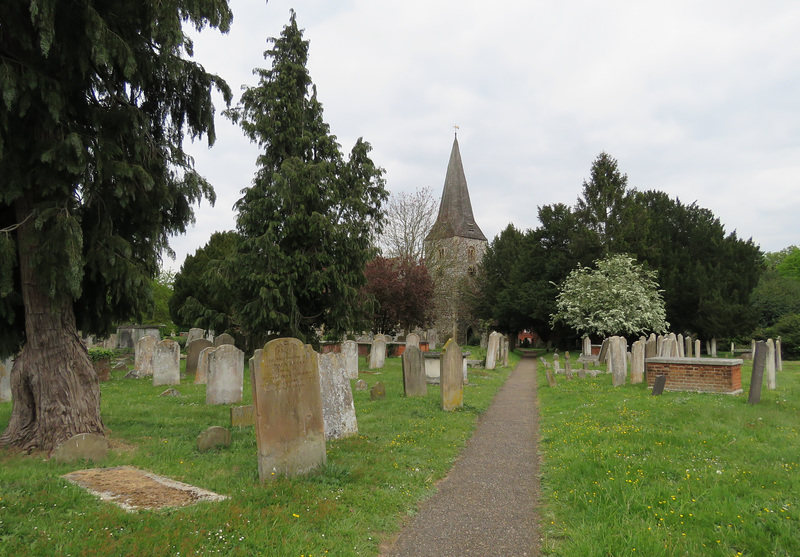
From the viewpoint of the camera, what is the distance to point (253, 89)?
1878cm

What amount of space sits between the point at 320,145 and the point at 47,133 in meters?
12.7

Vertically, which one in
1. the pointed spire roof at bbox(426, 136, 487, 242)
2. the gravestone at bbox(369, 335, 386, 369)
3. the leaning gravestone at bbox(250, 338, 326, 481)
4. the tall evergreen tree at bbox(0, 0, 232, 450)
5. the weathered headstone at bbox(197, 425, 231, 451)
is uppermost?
the pointed spire roof at bbox(426, 136, 487, 242)

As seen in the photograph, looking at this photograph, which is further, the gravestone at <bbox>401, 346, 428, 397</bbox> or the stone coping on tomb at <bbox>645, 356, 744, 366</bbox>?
the stone coping on tomb at <bbox>645, 356, 744, 366</bbox>

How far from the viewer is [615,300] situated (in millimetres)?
29438

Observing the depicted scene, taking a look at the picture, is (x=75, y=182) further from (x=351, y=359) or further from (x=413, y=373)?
(x=351, y=359)

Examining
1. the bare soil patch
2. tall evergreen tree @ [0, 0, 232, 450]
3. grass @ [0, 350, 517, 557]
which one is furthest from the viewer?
tall evergreen tree @ [0, 0, 232, 450]

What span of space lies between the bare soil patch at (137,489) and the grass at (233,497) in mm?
171

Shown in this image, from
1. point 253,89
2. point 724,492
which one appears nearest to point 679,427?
point 724,492

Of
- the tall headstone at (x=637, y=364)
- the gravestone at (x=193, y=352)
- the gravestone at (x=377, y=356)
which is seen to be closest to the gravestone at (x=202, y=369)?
the gravestone at (x=193, y=352)

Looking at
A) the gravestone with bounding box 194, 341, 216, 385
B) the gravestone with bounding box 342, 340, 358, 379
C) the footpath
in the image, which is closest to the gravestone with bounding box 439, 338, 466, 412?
the footpath

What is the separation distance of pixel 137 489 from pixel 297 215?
12.5 m

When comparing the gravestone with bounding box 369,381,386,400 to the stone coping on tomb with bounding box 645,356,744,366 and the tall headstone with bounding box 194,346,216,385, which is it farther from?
the stone coping on tomb with bounding box 645,356,744,366

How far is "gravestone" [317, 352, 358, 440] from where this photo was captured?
7.70m

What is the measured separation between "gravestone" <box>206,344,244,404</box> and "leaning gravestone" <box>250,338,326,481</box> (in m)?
5.75
